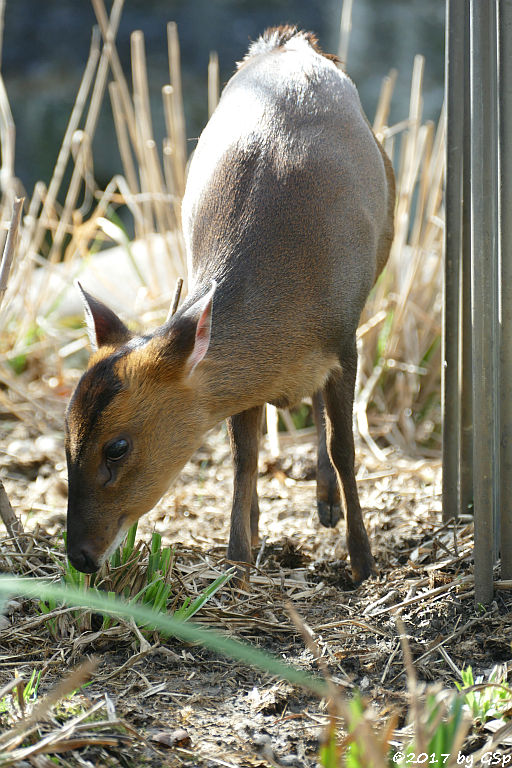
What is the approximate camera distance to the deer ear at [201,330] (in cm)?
269

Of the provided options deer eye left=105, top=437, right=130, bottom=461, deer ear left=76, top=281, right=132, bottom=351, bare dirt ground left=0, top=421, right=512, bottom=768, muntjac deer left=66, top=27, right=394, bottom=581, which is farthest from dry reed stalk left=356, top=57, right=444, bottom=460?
deer eye left=105, top=437, right=130, bottom=461

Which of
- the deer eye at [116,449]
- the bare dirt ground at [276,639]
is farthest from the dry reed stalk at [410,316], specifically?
the deer eye at [116,449]

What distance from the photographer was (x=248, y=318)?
296cm

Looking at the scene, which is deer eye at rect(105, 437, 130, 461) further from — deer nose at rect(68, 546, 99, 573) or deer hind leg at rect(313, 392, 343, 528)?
deer hind leg at rect(313, 392, 343, 528)

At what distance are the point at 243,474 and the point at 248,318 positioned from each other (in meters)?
0.62

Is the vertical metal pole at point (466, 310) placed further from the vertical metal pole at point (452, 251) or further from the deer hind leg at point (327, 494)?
the deer hind leg at point (327, 494)

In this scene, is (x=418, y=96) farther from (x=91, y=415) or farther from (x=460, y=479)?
(x=91, y=415)

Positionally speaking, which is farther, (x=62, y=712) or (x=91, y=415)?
(x=91, y=415)

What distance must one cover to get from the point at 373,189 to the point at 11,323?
307 cm

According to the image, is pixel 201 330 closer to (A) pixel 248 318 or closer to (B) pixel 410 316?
(A) pixel 248 318

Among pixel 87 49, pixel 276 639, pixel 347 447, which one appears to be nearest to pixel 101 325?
pixel 347 447

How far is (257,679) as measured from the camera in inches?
94.0

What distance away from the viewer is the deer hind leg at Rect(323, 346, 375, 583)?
3162mm

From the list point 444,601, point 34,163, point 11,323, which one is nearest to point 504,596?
point 444,601
